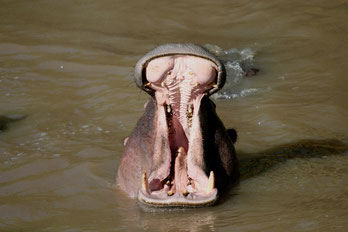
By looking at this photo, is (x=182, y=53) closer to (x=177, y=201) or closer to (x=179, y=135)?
(x=179, y=135)

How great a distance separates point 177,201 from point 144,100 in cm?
386

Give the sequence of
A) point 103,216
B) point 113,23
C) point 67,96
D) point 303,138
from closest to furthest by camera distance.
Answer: point 103,216
point 303,138
point 67,96
point 113,23

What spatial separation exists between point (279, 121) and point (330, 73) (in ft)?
6.41

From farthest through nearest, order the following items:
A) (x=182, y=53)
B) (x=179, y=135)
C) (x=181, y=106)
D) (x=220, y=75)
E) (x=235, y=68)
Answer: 1. (x=235, y=68)
2. (x=179, y=135)
3. (x=181, y=106)
4. (x=220, y=75)
5. (x=182, y=53)

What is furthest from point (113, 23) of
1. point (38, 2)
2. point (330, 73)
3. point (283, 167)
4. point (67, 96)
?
point (283, 167)

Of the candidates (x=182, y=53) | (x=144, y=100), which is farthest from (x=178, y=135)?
(x=144, y=100)

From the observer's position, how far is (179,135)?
4949 millimetres

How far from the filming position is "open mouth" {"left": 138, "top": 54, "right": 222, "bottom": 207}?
4.56m

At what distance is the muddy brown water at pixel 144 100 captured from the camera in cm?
486

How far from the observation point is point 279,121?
7492 mm

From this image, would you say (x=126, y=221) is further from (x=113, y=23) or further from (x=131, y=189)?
(x=113, y=23)

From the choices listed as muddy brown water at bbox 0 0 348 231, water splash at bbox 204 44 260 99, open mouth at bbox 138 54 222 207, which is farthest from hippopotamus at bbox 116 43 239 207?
water splash at bbox 204 44 260 99

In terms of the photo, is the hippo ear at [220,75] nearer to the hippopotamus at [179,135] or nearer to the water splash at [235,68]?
the hippopotamus at [179,135]

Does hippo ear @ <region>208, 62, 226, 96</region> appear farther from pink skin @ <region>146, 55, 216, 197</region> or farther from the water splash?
the water splash
